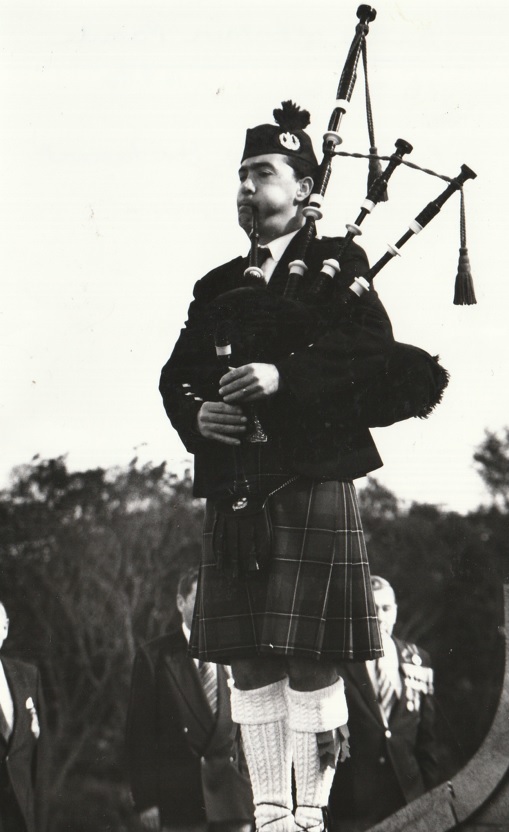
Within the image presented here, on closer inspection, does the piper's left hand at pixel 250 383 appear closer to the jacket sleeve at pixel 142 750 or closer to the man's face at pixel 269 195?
the man's face at pixel 269 195

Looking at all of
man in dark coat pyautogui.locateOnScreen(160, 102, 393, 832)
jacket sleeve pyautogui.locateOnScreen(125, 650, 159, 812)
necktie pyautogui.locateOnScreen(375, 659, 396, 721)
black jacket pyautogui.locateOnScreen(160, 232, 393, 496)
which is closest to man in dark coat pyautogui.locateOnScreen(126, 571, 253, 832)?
jacket sleeve pyautogui.locateOnScreen(125, 650, 159, 812)

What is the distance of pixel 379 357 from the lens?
3.67 m

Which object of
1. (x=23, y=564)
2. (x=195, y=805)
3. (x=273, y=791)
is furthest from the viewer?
(x=23, y=564)

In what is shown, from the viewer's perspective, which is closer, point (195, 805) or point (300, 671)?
point (300, 671)

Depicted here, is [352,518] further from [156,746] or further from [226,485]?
[156,746]

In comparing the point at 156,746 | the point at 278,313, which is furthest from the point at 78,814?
the point at 278,313

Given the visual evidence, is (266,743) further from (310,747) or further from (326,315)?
(326,315)

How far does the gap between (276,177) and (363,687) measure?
7.09 ft

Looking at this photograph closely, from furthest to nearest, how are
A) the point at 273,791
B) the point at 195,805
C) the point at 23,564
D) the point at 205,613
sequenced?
the point at 23,564, the point at 195,805, the point at 205,613, the point at 273,791

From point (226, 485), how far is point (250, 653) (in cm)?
54

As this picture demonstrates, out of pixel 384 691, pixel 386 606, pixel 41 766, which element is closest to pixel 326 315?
pixel 386 606

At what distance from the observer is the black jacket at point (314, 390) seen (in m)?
3.62

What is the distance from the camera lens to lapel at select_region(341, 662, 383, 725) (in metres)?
4.69

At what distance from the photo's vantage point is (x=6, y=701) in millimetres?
4598
